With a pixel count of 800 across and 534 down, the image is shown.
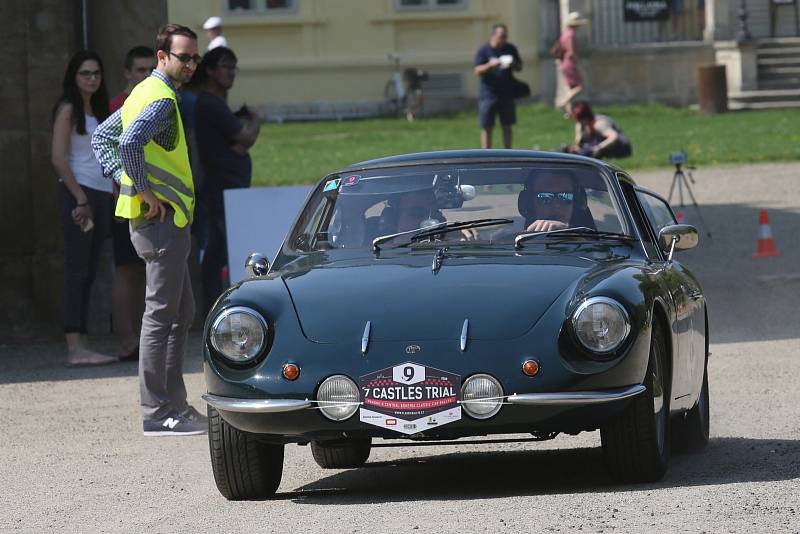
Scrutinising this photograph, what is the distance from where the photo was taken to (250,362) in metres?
6.62

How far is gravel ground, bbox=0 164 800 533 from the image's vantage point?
612 centimetres

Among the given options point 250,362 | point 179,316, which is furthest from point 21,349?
point 250,362

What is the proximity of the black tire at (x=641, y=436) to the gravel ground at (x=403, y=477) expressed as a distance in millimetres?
70

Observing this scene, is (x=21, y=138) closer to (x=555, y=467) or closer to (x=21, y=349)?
(x=21, y=349)

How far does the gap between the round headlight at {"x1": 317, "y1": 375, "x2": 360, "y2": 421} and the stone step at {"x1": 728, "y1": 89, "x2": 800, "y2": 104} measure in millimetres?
28847

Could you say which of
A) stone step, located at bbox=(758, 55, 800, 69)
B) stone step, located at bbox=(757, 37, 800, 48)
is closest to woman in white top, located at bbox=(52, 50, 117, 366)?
stone step, located at bbox=(758, 55, 800, 69)

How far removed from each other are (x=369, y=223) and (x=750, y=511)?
2.35 meters

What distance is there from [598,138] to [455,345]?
13110mm

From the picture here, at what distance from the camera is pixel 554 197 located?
7.72 metres

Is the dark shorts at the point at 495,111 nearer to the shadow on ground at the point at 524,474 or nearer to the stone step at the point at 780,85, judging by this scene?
the shadow on ground at the point at 524,474

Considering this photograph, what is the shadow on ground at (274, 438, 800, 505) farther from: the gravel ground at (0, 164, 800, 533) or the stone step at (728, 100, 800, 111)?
the stone step at (728, 100, 800, 111)

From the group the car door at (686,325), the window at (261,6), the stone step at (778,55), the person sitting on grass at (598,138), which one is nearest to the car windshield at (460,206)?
the car door at (686,325)

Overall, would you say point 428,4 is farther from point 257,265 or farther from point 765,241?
point 257,265

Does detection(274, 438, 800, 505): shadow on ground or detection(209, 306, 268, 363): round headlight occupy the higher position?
detection(209, 306, 268, 363): round headlight
